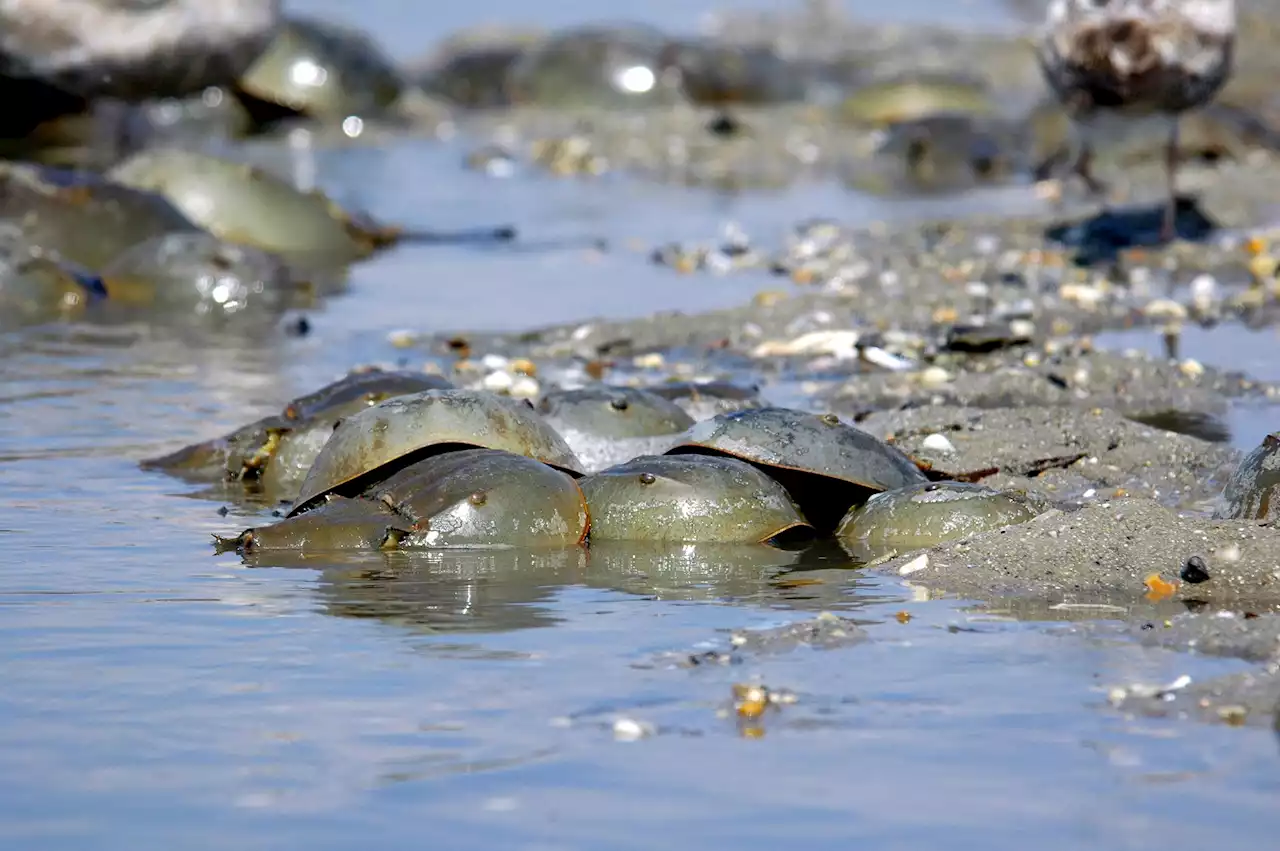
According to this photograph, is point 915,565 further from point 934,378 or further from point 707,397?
point 934,378

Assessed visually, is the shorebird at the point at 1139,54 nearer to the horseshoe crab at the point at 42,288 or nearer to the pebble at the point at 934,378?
the pebble at the point at 934,378

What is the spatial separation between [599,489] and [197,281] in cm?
423

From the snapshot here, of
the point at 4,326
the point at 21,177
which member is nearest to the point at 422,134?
the point at 21,177

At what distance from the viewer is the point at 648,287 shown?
9.02m

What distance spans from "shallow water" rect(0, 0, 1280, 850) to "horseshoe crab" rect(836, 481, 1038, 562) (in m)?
0.18

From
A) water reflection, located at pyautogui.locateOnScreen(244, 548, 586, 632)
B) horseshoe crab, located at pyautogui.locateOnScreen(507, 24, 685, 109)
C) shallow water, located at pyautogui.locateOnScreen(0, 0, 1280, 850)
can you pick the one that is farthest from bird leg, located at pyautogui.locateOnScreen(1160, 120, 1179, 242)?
horseshoe crab, located at pyautogui.locateOnScreen(507, 24, 685, 109)

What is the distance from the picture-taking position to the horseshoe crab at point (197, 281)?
827cm

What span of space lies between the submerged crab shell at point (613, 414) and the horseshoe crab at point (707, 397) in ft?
1.02

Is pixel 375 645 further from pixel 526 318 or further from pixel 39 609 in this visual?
pixel 526 318

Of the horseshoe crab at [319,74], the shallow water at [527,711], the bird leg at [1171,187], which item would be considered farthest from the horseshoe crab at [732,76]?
the shallow water at [527,711]

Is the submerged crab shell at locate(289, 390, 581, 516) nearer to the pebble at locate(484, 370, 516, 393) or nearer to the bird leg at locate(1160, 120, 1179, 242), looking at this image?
the pebble at locate(484, 370, 516, 393)

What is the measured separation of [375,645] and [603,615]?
49 centimetres

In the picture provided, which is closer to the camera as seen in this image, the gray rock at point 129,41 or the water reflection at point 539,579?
the water reflection at point 539,579

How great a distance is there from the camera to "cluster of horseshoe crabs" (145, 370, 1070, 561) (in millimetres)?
4387
